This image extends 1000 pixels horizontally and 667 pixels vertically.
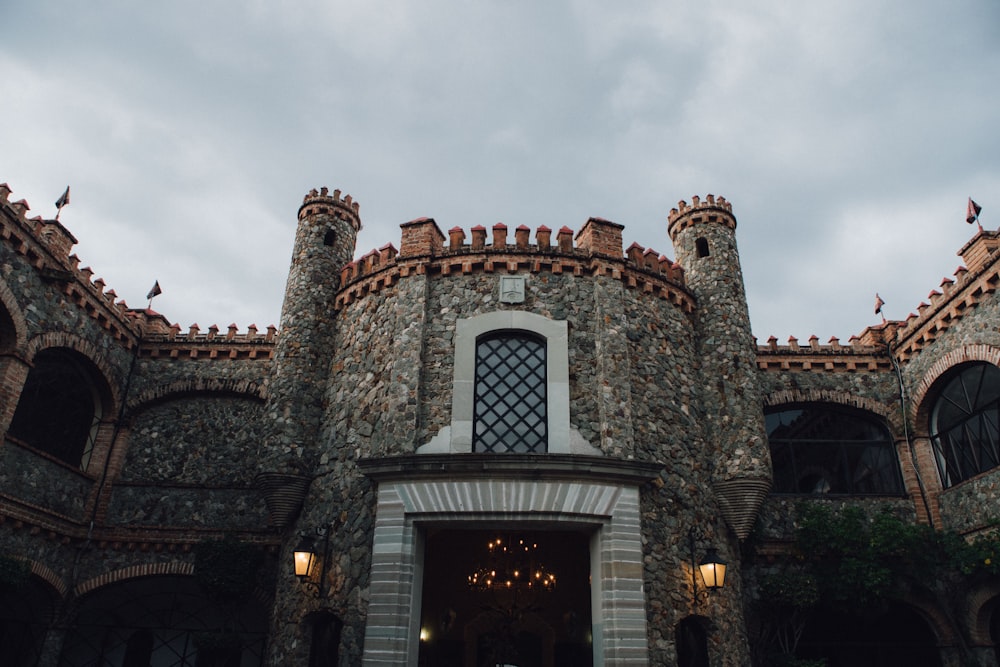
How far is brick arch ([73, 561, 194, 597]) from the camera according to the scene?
14.3m

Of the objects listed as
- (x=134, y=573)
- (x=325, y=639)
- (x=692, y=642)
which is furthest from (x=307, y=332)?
(x=692, y=642)

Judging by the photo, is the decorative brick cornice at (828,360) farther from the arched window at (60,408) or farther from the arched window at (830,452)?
the arched window at (60,408)

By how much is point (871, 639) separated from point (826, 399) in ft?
17.4

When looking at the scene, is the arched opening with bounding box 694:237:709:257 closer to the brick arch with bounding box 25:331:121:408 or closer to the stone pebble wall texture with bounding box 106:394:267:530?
the stone pebble wall texture with bounding box 106:394:267:530

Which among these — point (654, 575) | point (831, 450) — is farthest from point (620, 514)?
point (831, 450)

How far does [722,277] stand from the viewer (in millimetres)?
14609

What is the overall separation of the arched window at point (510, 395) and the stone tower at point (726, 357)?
373cm

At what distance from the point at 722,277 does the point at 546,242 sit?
4.23m

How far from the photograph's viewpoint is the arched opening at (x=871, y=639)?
1416cm

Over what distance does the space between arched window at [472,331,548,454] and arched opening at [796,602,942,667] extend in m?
8.07

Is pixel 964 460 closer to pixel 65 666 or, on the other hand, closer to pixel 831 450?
pixel 831 450

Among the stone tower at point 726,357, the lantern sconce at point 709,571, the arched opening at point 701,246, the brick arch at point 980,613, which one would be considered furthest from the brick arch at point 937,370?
the lantern sconce at point 709,571

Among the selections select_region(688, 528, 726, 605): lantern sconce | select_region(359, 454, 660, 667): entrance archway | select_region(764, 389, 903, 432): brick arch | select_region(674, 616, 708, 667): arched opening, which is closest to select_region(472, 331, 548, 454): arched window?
select_region(359, 454, 660, 667): entrance archway

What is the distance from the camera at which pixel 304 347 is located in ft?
45.8
